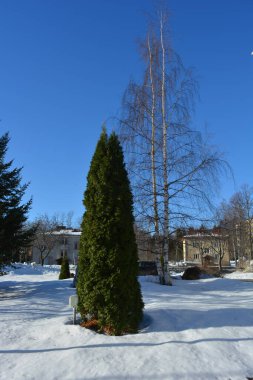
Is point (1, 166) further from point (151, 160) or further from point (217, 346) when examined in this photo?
point (217, 346)

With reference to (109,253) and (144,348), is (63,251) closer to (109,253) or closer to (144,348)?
(109,253)

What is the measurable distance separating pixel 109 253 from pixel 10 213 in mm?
9741

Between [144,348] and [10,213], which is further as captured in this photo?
[10,213]

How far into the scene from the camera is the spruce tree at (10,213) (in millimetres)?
Result: 14836

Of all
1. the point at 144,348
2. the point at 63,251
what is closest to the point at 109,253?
the point at 144,348

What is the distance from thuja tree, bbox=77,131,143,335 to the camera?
6156 millimetres

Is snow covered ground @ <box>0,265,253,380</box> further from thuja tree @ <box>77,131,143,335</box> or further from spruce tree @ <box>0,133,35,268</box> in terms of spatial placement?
spruce tree @ <box>0,133,35,268</box>

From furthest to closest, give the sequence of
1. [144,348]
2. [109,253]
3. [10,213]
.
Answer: [10,213] < [109,253] < [144,348]

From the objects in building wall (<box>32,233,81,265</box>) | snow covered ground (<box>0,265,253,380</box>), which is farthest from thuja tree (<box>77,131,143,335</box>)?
building wall (<box>32,233,81,265</box>)

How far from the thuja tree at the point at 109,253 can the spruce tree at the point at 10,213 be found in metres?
8.61

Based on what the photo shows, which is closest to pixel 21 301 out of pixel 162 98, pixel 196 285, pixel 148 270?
pixel 196 285

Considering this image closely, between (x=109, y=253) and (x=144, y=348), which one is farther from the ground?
(x=109, y=253)

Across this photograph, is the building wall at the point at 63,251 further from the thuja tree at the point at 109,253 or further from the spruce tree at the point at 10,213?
the thuja tree at the point at 109,253

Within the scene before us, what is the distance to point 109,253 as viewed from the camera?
6348 millimetres
